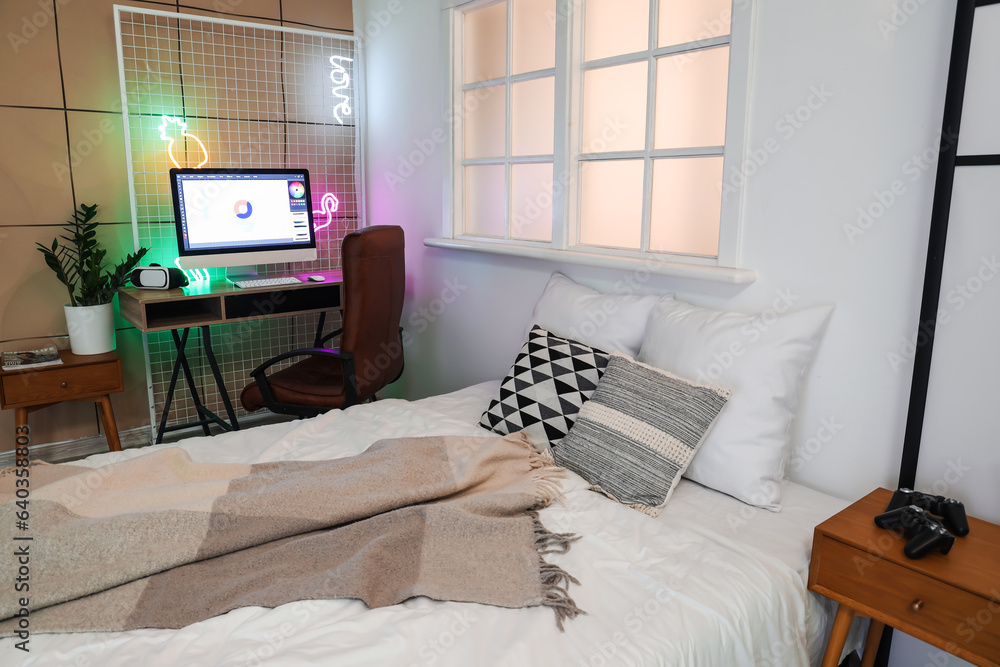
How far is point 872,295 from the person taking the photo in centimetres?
179

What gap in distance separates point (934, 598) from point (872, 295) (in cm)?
80

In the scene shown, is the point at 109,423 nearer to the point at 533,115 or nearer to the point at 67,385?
the point at 67,385

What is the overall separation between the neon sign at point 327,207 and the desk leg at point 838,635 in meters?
3.17

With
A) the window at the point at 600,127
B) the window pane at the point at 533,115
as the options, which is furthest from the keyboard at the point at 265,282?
the window pane at the point at 533,115

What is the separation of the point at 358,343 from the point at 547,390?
1.02m

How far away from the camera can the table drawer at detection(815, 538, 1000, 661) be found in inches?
48.6

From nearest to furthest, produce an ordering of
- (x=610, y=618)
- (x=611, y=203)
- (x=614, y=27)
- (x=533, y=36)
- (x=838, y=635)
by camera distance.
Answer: (x=610, y=618) < (x=838, y=635) < (x=614, y=27) < (x=611, y=203) < (x=533, y=36)

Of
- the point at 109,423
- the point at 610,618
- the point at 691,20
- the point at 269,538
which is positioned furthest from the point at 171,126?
the point at 610,618

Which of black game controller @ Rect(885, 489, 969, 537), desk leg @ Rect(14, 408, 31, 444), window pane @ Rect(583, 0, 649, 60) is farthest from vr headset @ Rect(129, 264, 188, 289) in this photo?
black game controller @ Rect(885, 489, 969, 537)

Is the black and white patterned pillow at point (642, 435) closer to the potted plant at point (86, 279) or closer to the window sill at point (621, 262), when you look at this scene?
the window sill at point (621, 262)

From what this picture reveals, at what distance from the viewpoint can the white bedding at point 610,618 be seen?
119 centimetres

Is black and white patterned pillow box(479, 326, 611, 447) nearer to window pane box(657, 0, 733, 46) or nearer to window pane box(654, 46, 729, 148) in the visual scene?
window pane box(654, 46, 729, 148)

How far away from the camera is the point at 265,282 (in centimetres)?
336

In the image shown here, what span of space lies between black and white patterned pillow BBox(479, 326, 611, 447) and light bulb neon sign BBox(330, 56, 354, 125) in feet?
7.46
